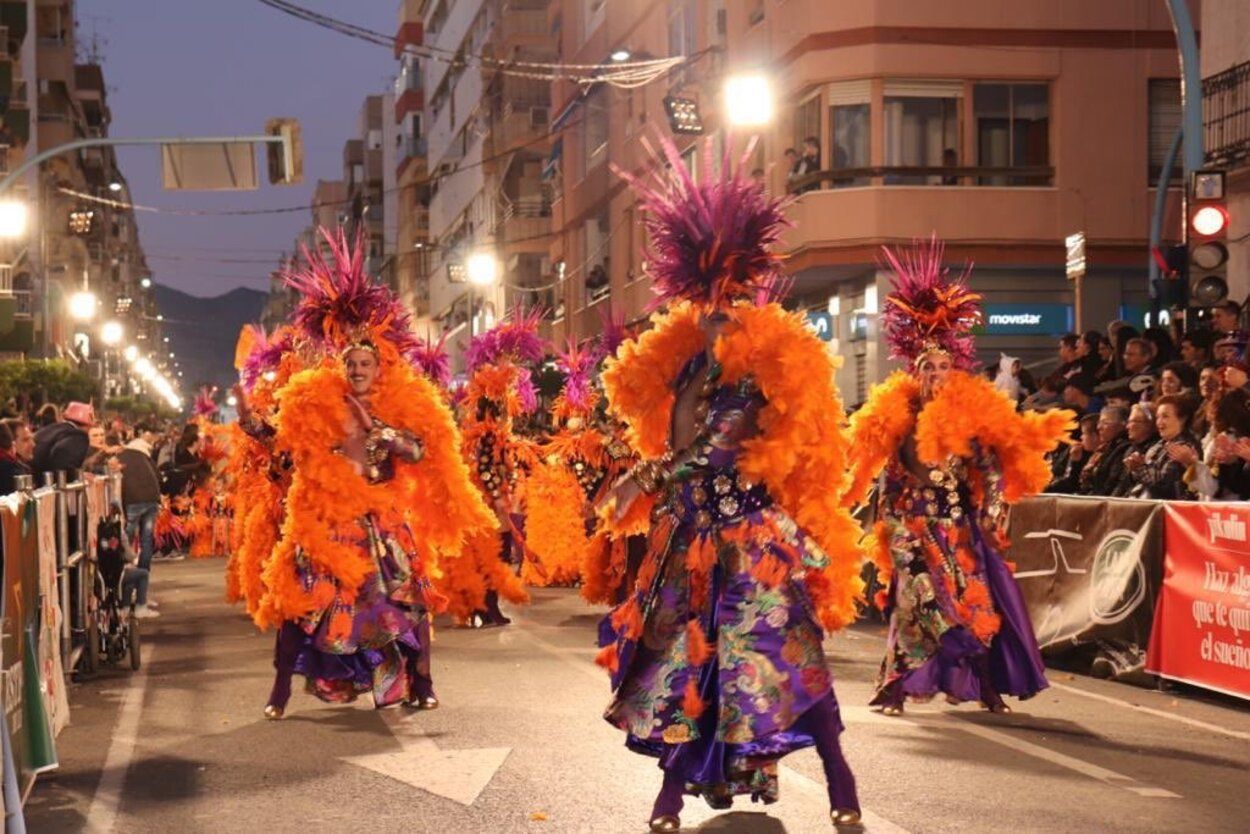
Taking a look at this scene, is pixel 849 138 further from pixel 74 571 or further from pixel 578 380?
pixel 74 571

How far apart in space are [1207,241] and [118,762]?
10192mm

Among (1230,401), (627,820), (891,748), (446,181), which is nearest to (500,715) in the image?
(891,748)

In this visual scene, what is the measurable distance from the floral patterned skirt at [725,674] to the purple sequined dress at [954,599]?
9.95 feet

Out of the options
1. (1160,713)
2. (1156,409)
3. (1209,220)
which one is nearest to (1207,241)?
(1209,220)

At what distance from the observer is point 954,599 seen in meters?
10.1

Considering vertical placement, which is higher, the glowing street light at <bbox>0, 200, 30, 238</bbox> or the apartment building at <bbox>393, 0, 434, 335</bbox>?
the apartment building at <bbox>393, 0, 434, 335</bbox>

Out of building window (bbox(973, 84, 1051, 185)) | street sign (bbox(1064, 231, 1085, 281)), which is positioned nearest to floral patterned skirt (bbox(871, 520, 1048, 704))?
street sign (bbox(1064, 231, 1085, 281))

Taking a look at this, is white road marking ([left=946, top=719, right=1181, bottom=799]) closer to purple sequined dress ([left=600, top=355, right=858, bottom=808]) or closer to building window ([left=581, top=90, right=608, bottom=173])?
purple sequined dress ([left=600, top=355, right=858, bottom=808])

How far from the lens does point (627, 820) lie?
7.36 metres

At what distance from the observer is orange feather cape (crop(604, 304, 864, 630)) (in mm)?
7199

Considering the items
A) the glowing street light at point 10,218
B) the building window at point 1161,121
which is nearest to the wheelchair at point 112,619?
the glowing street light at point 10,218

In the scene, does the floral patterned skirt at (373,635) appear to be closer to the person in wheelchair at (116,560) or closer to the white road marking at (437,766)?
the white road marking at (437,766)

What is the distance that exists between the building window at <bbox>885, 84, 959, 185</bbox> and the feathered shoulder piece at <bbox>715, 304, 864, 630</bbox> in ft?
71.9

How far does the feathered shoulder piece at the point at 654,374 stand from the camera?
7570 millimetres
